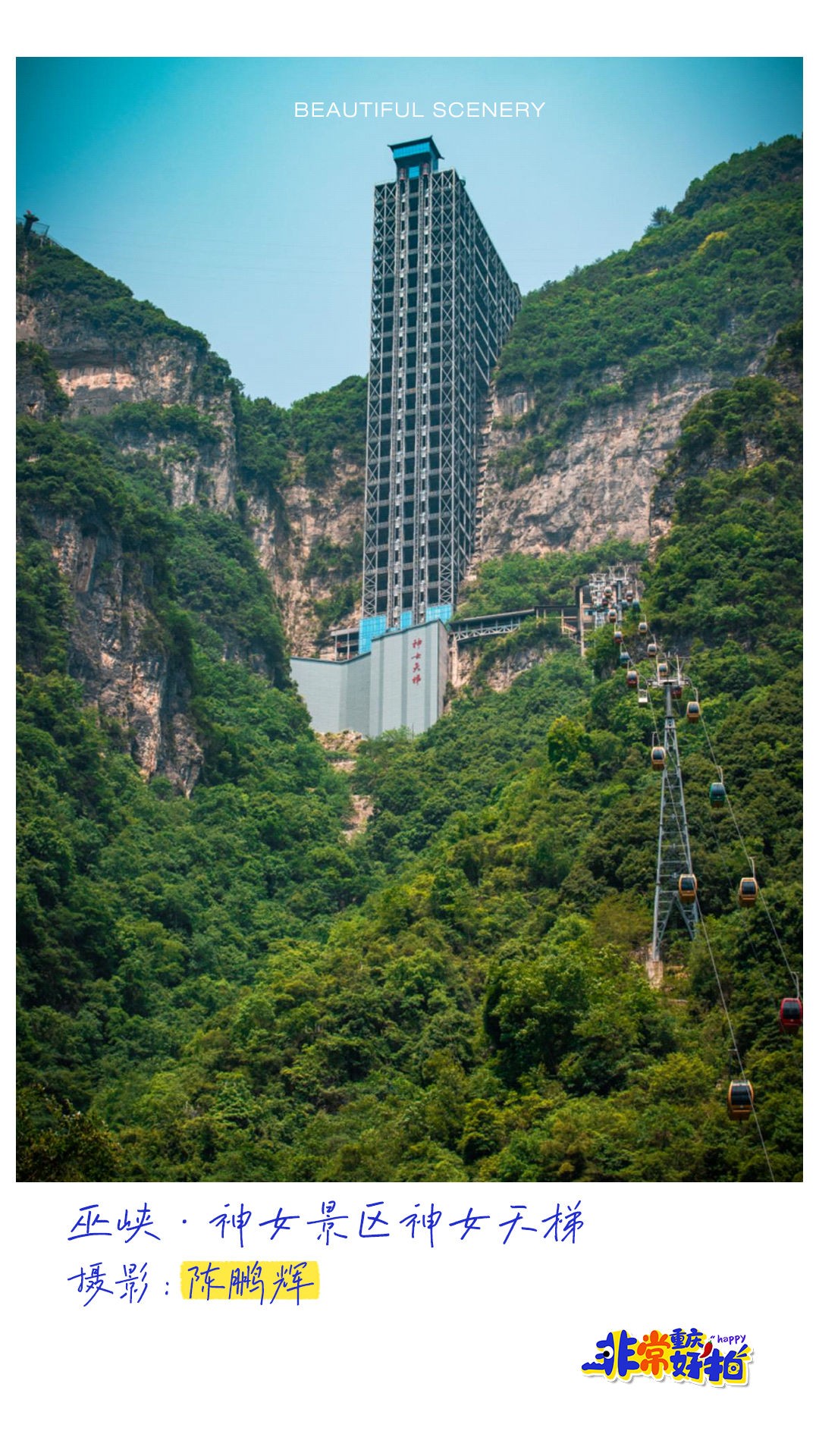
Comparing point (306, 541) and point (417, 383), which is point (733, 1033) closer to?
point (417, 383)

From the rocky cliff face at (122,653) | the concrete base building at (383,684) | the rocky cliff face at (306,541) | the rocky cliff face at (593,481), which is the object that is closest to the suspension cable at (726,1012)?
the rocky cliff face at (122,653)

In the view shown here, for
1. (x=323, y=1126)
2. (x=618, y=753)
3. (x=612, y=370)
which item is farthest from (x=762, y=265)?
(x=323, y=1126)

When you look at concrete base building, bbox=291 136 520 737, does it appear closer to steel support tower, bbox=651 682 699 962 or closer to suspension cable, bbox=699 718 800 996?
suspension cable, bbox=699 718 800 996

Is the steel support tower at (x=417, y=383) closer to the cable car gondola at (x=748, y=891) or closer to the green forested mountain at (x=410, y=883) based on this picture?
the green forested mountain at (x=410, y=883)

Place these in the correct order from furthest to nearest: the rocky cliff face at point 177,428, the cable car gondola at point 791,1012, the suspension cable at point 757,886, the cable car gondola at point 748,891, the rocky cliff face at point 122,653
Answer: the rocky cliff face at point 177,428
the rocky cliff face at point 122,653
the suspension cable at point 757,886
the cable car gondola at point 748,891
the cable car gondola at point 791,1012

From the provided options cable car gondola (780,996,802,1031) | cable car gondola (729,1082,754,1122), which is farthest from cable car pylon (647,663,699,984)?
cable car gondola (729,1082,754,1122)

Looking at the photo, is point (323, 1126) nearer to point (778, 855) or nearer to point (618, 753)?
point (778, 855)

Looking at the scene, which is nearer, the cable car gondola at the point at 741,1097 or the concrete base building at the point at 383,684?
the cable car gondola at the point at 741,1097
